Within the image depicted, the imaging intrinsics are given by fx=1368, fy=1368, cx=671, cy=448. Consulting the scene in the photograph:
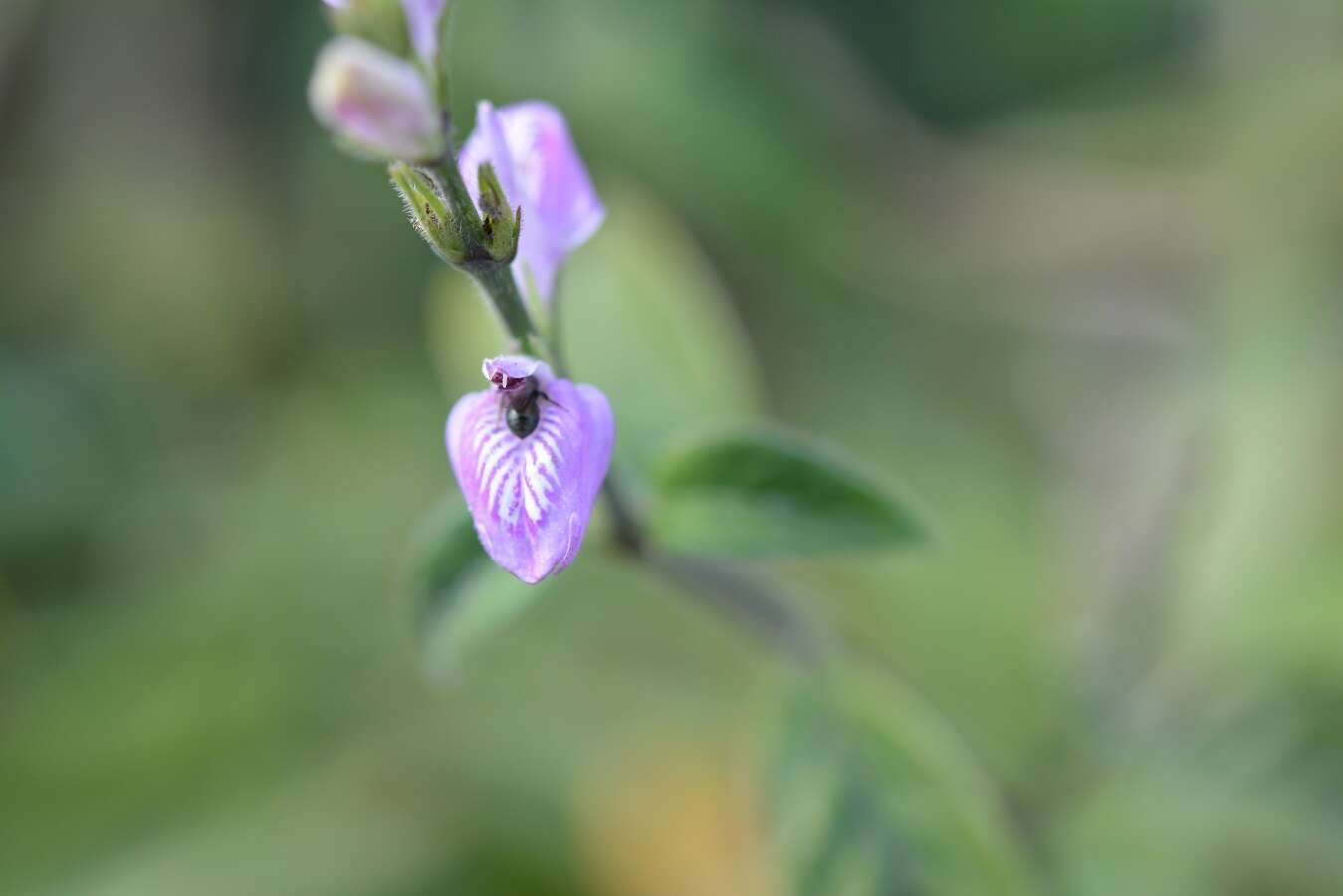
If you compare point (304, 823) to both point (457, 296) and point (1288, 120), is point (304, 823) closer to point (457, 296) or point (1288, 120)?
point (457, 296)

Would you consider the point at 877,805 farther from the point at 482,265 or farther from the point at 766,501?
the point at 482,265

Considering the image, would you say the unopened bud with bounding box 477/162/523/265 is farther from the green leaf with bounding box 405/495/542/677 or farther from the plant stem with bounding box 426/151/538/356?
the green leaf with bounding box 405/495/542/677

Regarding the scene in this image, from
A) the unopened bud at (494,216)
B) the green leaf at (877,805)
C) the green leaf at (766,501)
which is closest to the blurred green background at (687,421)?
the green leaf at (877,805)

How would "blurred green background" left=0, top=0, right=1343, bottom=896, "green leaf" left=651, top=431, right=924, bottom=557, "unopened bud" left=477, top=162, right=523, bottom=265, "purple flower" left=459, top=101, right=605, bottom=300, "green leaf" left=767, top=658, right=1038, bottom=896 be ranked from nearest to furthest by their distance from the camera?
"unopened bud" left=477, top=162, right=523, bottom=265, "purple flower" left=459, top=101, right=605, bottom=300, "green leaf" left=651, top=431, right=924, bottom=557, "green leaf" left=767, top=658, right=1038, bottom=896, "blurred green background" left=0, top=0, right=1343, bottom=896

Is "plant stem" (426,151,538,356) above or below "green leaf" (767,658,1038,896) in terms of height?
below

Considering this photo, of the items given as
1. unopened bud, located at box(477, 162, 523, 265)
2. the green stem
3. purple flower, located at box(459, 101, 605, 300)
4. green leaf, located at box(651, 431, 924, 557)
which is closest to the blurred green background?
green leaf, located at box(651, 431, 924, 557)

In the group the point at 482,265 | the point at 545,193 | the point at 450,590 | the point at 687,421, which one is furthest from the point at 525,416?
the point at 687,421
